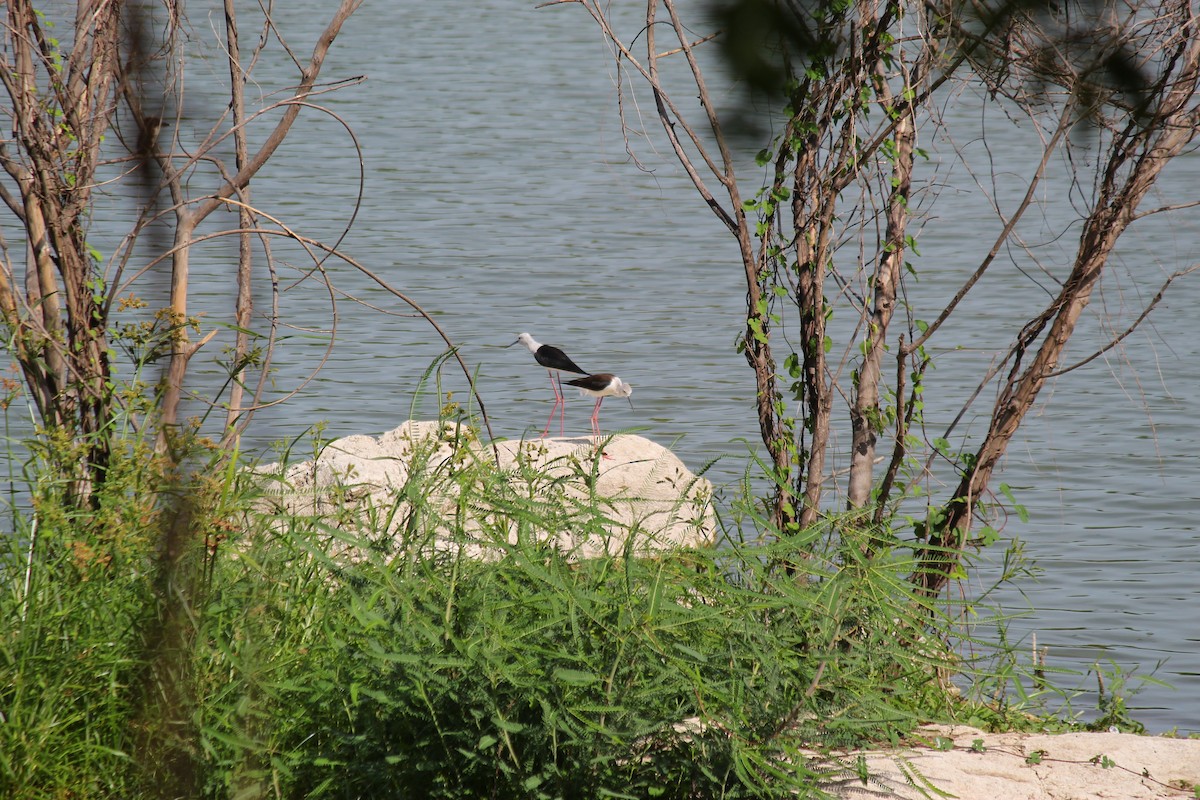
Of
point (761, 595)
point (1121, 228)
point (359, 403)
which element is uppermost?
point (1121, 228)

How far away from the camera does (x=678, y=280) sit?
43.3 feet

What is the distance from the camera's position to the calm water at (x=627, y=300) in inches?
242

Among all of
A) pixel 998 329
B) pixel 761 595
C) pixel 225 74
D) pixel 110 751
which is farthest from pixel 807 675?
pixel 998 329

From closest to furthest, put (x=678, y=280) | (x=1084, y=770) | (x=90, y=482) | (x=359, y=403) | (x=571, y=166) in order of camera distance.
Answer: (x=1084, y=770), (x=90, y=482), (x=359, y=403), (x=678, y=280), (x=571, y=166)

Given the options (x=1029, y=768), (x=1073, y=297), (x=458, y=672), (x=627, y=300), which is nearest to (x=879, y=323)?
(x=1073, y=297)

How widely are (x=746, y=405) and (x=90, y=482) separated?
5837 mm

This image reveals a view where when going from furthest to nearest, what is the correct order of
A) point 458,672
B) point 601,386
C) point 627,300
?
point 627,300 → point 601,386 → point 458,672

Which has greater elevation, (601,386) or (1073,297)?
(1073,297)

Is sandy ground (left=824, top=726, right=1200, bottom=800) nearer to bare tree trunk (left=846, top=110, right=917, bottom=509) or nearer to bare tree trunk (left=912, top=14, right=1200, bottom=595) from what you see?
bare tree trunk (left=912, top=14, right=1200, bottom=595)

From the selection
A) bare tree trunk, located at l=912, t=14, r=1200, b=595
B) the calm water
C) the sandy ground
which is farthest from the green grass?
bare tree trunk, located at l=912, t=14, r=1200, b=595

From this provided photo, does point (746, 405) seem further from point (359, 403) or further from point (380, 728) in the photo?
point (380, 728)

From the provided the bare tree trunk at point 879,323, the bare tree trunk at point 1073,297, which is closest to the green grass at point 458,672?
the bare tree trunk at point 1073,297

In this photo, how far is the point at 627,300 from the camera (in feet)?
40.6

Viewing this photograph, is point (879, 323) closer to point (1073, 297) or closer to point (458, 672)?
point (1073, 297)
